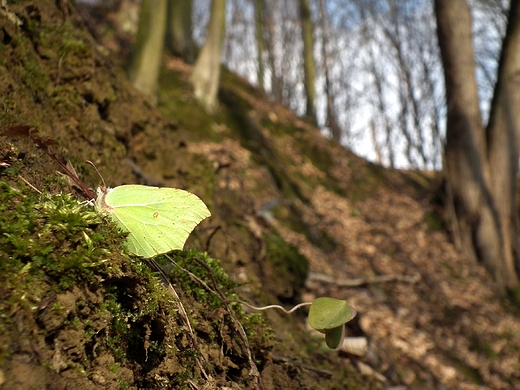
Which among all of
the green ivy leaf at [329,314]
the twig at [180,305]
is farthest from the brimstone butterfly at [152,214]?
the green ivy leaf at [329,314]

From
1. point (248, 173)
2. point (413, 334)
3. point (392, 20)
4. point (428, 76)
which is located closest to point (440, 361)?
point (413, 334)

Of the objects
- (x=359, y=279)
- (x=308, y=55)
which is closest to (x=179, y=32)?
(x=308, y=55)

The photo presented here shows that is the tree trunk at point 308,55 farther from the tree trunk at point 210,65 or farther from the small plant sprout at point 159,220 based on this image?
the small plant sprout at point 159,220

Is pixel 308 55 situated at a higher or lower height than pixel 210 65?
higher

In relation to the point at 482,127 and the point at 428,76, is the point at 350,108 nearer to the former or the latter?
the point at 428,76

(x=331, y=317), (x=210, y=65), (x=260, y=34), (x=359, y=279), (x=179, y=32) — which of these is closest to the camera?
(x=331, y=317)

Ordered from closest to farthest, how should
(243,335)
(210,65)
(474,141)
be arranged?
1. (243,335)
2. (474,141)
3. (210,65)

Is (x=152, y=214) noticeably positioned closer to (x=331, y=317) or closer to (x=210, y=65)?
(x=331, y=317)
